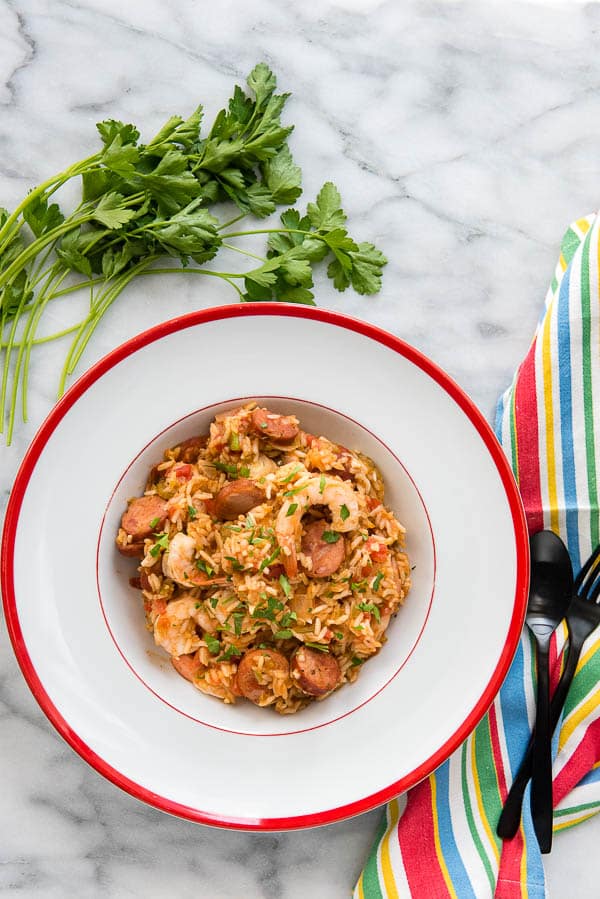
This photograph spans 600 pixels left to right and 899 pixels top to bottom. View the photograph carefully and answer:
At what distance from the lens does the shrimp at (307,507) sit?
2887 mm

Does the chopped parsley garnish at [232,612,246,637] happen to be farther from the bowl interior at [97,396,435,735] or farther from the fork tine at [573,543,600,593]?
the fork tine at [573,543,600,593]

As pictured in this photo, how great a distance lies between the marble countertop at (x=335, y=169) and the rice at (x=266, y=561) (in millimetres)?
784

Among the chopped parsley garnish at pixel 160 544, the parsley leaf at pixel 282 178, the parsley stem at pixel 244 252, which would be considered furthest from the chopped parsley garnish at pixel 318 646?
the parsley leaf at pixel 282 178

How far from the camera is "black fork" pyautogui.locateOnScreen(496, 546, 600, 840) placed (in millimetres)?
3299

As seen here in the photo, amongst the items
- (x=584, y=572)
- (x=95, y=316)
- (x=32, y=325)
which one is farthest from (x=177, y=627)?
(x=584, y=572)

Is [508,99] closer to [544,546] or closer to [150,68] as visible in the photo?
[150,68]

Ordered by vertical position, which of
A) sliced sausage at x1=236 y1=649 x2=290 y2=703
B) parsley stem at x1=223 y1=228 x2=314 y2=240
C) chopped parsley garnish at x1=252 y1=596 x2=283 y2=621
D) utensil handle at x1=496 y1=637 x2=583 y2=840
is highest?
parsley stem at x1=223 y1=228 x2=314 y2=240

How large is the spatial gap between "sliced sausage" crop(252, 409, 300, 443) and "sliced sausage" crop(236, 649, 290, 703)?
0.80m

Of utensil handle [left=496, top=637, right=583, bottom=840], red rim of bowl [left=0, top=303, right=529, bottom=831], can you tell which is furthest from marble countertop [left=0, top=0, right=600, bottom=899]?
red rim of bowl [left=0, top=303, right=529, bottom=831]

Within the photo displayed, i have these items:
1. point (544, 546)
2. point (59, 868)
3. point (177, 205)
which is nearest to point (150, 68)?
point (177, 205)

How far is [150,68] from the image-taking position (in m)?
3.62

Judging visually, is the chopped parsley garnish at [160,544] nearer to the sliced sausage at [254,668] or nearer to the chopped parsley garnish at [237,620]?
the chopped parsley garnish at [237,620]

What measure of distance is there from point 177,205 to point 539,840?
2.98 meters

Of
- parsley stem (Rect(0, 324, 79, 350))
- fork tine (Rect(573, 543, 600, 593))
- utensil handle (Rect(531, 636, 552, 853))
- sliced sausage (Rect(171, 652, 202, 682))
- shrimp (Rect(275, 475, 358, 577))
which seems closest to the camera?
shrimp (Rect(275, 475, 358, 577))
